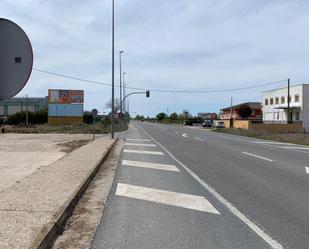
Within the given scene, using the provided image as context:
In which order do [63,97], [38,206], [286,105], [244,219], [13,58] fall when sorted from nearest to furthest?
[13,58] → [244,219] → [38,206] → [286,105] → [63,97]

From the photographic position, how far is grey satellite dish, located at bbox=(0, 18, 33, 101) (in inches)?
152

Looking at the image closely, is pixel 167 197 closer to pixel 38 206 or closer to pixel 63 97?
pixel 38 206

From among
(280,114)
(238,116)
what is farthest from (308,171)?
(238,116)

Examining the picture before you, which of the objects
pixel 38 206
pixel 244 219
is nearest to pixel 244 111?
pixel 244 219

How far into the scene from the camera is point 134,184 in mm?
12656

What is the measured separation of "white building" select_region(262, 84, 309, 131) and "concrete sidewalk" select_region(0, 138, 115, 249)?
75354 millimetres

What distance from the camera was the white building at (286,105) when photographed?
8769 centimetres

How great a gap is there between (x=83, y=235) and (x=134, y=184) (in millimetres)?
5377

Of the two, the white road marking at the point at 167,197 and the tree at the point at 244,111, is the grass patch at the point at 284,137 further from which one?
the tree at the point at 244,111

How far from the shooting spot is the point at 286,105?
94938 mm

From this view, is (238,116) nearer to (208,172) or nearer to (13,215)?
(208,172)

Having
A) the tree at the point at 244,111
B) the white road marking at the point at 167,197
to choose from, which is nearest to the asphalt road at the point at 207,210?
the white road marking at the point at 167,197

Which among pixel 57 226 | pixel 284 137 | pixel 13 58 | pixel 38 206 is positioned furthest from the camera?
pixel 284 137

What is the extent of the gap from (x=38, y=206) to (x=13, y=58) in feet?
16.9
